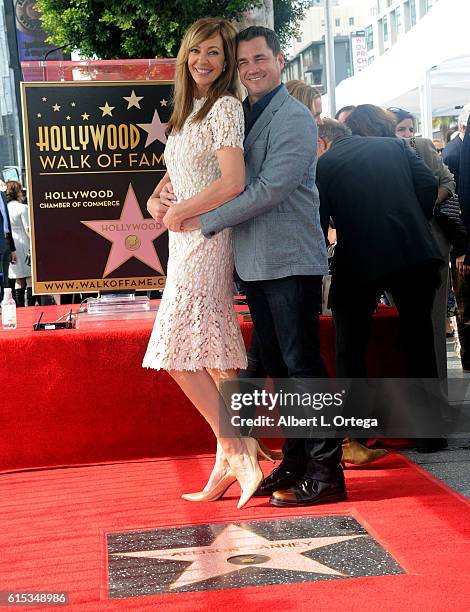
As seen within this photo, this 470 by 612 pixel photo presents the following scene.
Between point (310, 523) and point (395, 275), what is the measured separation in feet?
4.61

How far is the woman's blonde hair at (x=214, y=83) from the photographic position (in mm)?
3809

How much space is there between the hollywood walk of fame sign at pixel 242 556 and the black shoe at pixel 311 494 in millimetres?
170

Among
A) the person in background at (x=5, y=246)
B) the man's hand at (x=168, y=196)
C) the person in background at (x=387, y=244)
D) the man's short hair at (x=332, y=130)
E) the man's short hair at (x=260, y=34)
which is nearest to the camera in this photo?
the man's short hair at (x=260, y=34)

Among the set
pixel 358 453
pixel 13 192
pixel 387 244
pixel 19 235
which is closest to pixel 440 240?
pixel 387 244

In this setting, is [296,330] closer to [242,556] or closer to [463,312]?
[242,556]

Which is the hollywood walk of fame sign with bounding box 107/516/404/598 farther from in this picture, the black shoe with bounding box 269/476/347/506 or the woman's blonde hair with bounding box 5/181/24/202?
the woman's blonde hair with bounding box 5/181/24/202

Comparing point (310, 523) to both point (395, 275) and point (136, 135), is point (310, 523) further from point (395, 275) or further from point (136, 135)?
point (136, 135)

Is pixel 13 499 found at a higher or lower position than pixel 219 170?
lower

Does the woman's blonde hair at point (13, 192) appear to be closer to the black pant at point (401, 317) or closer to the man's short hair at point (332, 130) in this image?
the man's short hair at point (332, 130)

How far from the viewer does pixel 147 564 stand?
3256 millimetres

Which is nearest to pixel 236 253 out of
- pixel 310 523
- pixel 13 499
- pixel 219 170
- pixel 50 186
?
pixel 219 170

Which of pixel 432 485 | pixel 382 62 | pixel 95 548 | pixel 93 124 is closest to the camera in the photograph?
pixel 95 548

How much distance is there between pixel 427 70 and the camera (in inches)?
426

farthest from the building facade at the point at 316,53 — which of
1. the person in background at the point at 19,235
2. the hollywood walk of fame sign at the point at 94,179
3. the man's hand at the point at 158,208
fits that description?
the man's hand at the point at 158,208
